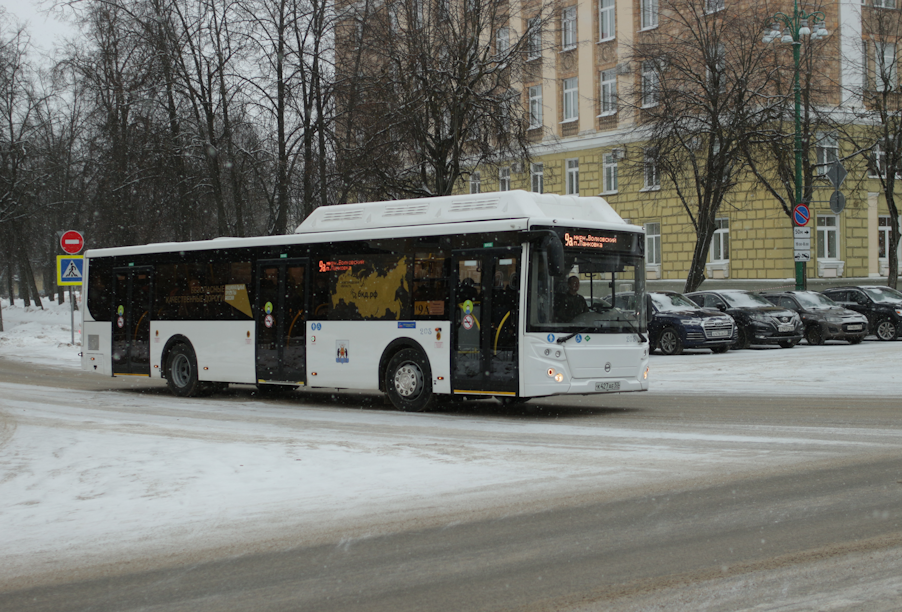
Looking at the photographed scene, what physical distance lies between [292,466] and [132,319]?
11031mm

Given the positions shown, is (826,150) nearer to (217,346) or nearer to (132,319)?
(217,346)

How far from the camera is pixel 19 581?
596cm

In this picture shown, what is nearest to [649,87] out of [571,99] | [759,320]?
[571,99]

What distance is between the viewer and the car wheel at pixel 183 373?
18781 mm

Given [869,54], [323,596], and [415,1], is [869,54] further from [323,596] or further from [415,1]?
[323,596]

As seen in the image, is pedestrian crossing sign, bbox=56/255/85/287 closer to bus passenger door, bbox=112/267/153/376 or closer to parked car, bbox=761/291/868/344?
bus passenger door, bbox=112/267/153/376

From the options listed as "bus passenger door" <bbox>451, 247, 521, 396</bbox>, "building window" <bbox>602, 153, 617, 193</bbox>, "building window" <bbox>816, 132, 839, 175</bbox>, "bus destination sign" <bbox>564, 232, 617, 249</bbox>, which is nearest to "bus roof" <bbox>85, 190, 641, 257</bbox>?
"bus destination sign" <bbox>564, 232, 617, 249</bbox>

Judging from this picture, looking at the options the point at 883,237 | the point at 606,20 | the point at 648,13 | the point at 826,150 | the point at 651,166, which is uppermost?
the point at 606,20

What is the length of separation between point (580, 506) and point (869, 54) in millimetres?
39084

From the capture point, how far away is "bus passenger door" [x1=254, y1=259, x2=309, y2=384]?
16938mm

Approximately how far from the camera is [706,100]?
35.0 metres

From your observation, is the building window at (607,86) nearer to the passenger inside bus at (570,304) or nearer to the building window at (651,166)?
the building window at (651,166)

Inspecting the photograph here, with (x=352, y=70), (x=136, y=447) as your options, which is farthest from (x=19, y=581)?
(x=352, y=70)

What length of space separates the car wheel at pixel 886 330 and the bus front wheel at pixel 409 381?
1955cm
